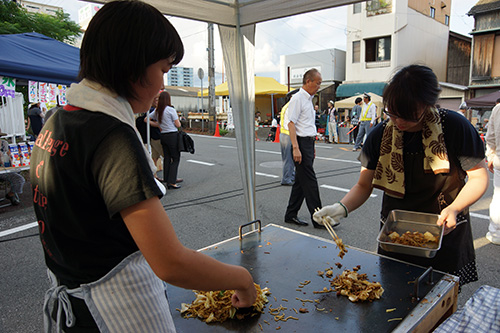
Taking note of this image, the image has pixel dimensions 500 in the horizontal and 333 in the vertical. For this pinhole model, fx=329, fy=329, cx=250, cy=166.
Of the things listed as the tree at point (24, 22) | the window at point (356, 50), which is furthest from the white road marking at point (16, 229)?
the window at point (356, 50)

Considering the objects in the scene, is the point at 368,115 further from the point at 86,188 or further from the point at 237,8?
the point at 86,188

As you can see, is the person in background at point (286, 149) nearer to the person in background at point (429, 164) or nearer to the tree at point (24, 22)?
the person in background at point (429, 164)

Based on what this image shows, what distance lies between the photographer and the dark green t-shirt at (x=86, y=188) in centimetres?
74

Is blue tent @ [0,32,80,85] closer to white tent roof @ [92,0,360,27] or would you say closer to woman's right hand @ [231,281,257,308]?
white tent roof @ [92,0,360,27]

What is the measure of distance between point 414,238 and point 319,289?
0.56 meters

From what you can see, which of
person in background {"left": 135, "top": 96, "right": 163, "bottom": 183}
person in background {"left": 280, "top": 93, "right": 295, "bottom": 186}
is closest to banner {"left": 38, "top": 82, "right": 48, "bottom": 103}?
person in background {"left": 135, "top": 96, "right": 163, "bottom": 183}

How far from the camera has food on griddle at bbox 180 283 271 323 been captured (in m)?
1.27

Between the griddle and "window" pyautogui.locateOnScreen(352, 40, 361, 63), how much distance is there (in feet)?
81.7

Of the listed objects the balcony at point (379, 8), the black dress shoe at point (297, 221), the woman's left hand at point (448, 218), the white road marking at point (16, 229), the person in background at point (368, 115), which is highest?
the balcony at point (379, 8)

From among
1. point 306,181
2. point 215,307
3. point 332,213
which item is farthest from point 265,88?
point 215,307

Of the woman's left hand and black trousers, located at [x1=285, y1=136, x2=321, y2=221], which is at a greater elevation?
the woman's left hand

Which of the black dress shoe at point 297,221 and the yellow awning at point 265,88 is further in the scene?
the yellow awning at point 265,88

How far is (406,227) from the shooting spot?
1778 millimetres

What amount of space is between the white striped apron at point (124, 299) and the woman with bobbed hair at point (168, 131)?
18.0ft
